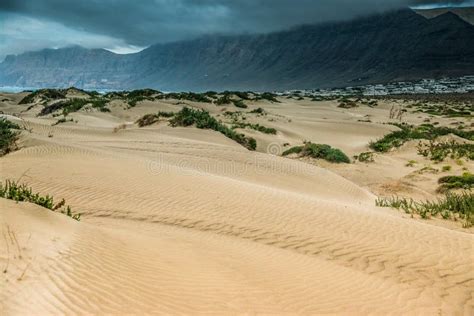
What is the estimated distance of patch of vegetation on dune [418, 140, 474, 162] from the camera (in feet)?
55.5

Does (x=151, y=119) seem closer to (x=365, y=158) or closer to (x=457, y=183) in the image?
(x=365, y=158)

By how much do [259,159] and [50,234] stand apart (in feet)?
34.9

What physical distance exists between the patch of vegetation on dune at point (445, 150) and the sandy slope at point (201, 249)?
6832 mm

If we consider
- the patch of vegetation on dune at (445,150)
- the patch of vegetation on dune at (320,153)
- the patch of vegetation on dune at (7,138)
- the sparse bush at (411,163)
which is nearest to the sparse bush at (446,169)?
the patch of vegetation on dune at (445,150)

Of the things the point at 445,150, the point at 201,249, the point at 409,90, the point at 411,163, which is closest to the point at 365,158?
the point at 411,163

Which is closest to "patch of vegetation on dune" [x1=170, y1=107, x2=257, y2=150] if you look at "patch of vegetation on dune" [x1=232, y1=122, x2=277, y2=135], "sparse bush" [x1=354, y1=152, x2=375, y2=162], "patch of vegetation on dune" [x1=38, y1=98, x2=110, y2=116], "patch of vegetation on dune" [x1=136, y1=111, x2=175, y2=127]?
"patch of vegetation on dune" [x1=136, y1=111, x2=175, y2=127]

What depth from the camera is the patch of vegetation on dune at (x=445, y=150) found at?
55.5 feet

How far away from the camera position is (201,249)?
246 inches

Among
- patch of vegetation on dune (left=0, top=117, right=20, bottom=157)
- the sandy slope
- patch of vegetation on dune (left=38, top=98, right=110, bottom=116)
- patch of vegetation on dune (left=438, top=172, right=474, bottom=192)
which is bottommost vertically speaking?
the sandy slope

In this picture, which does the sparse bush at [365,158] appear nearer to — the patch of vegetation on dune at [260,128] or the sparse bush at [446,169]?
the sparse bush at [446,169]

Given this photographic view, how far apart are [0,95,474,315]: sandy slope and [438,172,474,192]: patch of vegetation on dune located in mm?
2961

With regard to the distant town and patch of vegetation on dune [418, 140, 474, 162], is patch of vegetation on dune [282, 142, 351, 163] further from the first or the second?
the distant town

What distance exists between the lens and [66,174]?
992 cm

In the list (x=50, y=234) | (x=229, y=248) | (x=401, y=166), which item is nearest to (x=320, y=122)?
(x=401, y=166)
